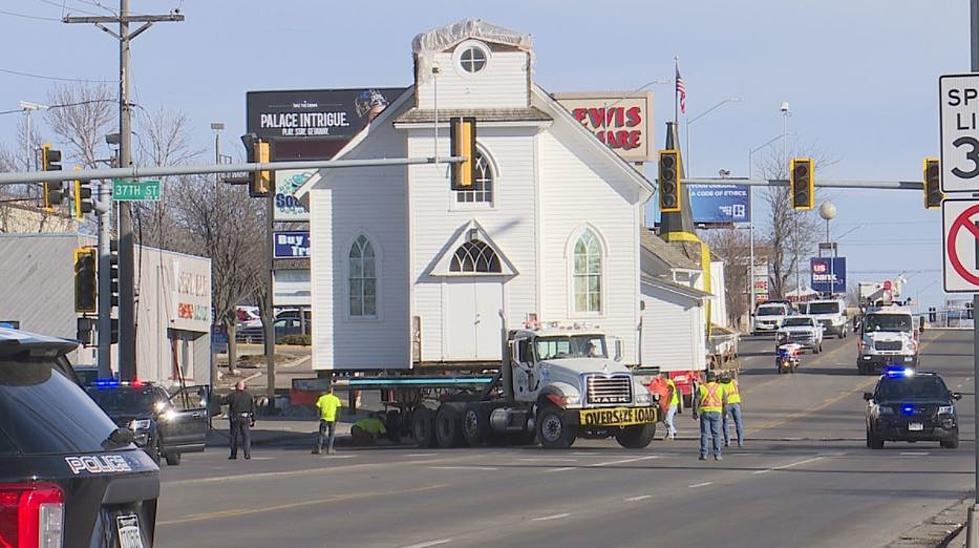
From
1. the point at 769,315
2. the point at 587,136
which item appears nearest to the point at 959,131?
the point at 587,136

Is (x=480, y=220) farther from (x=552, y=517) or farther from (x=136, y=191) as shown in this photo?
(x=552, y=517)

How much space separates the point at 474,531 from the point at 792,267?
4428 inches

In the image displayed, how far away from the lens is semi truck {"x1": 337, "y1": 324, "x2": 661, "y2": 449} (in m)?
36.5

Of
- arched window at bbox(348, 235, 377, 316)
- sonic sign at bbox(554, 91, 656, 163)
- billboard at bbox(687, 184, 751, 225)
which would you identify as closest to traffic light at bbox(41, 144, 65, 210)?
arched window at bbox(348, 235, 377, 316)

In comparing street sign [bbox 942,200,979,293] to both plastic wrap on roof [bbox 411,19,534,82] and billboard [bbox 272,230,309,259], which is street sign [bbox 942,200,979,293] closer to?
plastic wrap on roof [bbox 411,19,534,82]

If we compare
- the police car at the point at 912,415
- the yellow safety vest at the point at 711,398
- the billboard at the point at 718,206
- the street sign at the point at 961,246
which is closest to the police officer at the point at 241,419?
the yellow safety vest at the point at 711,398

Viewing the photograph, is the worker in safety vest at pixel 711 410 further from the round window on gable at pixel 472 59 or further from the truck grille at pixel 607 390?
the round window on gable at pixel 472 59

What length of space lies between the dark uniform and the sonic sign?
42303 millimetres

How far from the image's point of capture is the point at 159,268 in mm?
52844

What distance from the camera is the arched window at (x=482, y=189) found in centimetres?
4725

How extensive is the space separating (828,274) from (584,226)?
286 ft

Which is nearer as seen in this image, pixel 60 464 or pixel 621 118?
pixel 60 464

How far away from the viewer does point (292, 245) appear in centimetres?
8294

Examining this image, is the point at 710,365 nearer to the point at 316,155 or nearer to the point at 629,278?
the point at 629,278
